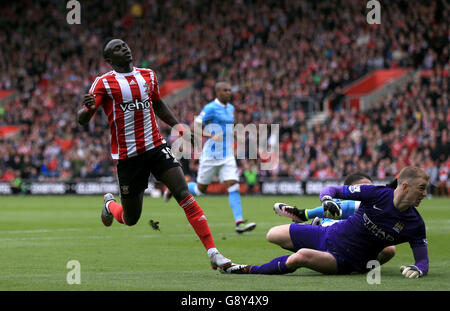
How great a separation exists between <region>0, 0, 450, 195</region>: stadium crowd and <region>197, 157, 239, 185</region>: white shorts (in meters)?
14.3

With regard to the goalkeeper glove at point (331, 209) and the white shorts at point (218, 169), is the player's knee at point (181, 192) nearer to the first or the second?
the goalkeeper glove at point (331, 209)

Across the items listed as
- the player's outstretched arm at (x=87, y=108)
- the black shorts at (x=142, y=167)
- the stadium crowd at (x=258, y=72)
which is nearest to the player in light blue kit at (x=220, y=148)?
the black shorts at (x=142, y=167)

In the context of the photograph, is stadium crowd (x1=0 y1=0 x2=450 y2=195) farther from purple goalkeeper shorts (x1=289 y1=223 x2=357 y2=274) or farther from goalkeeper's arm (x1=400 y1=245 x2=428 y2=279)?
goalkeeper's arm (x1=400 y1=245 x2=428 y2=279)

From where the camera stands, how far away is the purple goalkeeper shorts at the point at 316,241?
26.3 feet

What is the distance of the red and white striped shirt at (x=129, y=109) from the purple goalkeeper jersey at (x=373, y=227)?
7.65 feet

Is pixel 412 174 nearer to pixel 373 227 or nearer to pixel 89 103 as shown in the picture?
pixel 373 227

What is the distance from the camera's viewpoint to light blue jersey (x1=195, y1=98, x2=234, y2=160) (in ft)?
48.5

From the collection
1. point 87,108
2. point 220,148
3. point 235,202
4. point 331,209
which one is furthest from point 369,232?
point 220,148

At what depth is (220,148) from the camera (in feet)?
49.4

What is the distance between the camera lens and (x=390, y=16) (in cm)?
3453

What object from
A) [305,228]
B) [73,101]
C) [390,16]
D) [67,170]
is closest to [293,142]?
[390,16]

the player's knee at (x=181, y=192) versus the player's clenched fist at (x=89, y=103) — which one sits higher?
the player's clenched fist at (x=89, y=103)

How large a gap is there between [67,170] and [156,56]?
9.44 m

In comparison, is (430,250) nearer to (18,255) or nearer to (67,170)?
(18,255)
